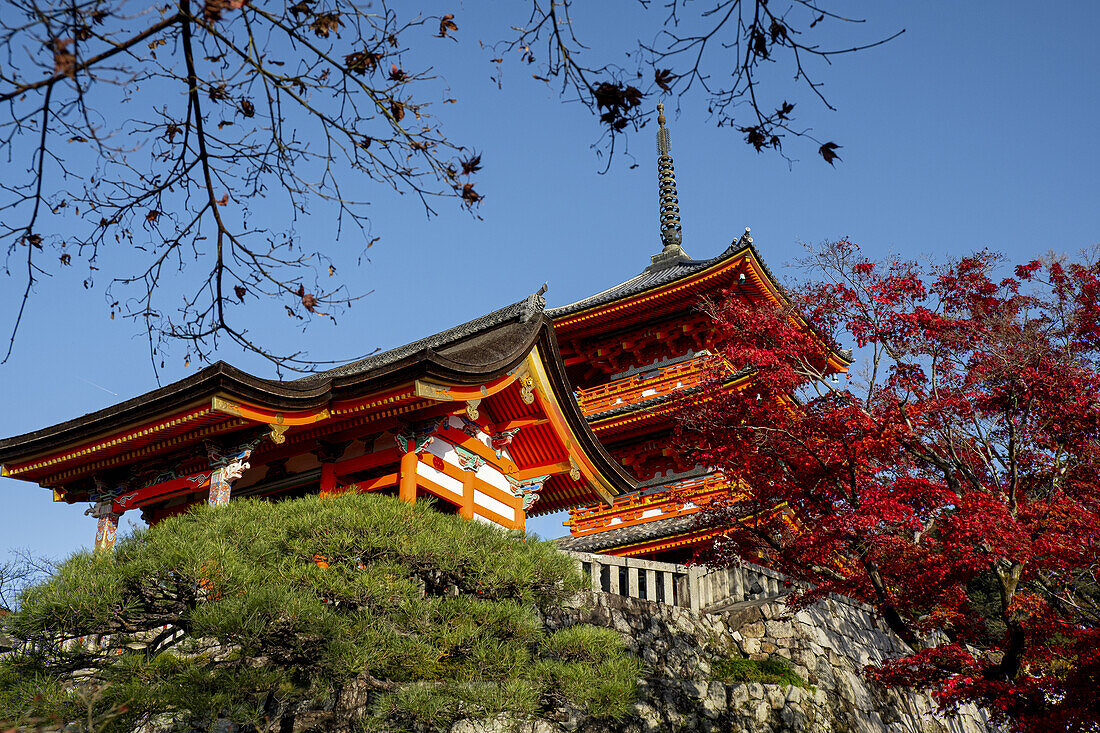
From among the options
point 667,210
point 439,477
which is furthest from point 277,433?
point 667,210

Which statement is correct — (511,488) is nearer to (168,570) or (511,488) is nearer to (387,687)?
(387,687)

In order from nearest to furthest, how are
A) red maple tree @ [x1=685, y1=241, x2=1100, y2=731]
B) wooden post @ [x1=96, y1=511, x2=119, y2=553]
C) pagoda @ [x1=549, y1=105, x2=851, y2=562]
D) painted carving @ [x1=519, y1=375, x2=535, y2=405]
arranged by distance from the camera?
red maple tree @ [x1=685, y1=241, x2=1100, y2=731], wooden post @ [x1=96, y1=511, x2=119, y2=553], painted carving @ [x1=519, y1=375, x2=535, y2=405], pagoda @ [x1=549, y1=105, x2=851, y2=562]

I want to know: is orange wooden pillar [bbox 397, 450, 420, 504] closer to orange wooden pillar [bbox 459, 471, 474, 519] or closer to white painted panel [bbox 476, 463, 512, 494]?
orange wooden pillar [bbox 459, 471, 474, 519]

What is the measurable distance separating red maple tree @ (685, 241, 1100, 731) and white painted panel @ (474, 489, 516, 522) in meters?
3.04

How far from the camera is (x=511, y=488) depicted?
12938 millimetres

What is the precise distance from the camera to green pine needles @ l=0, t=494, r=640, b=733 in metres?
5.99

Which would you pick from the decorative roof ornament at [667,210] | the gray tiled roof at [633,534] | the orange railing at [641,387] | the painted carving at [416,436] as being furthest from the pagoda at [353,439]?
the decorative roof ornament at [667,210]

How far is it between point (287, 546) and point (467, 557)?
Answer: 145 cm

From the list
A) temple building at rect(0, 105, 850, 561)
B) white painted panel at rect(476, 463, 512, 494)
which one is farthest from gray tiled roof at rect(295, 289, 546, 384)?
white painted panel at rect(476, 463, 512, 494)

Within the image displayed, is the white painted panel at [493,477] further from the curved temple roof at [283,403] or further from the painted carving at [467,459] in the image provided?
the curved temple roof at [283,403]

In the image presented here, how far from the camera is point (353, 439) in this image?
11.5 metres

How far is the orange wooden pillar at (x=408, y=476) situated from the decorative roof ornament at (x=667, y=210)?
1491 cm

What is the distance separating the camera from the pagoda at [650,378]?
18.0m

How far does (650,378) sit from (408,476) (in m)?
10.4
